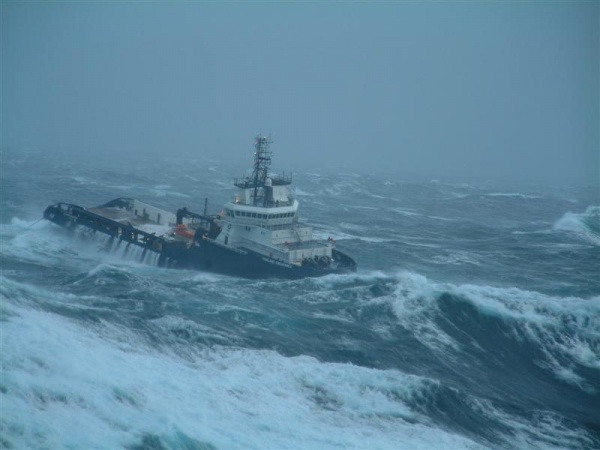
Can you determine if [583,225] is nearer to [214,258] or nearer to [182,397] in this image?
[214,258]

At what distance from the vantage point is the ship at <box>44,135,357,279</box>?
114ft

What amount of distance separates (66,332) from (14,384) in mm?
4186

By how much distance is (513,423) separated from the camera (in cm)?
1903

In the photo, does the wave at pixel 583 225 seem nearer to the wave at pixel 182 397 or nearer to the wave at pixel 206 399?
the wave at pixel 206 399

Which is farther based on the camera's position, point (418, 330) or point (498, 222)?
point (498, 222)

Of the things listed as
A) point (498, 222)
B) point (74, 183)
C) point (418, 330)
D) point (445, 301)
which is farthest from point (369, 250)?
point (74, 183)

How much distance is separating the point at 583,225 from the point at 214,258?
42769 millimetres

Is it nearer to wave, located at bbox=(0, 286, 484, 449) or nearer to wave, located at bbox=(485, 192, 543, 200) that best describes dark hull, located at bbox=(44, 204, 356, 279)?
wave, located at bbox=(0, 286, 484, 449)

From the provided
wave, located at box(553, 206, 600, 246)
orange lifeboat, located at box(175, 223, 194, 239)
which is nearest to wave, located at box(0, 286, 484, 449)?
orange lifeboat, located at box(175, 223, 194, 239)

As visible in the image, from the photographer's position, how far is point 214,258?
35.2 meters

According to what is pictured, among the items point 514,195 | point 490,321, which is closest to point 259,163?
point 490,321

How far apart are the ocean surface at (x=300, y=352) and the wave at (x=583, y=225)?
9274mm

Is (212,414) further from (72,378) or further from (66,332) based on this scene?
(66,332)

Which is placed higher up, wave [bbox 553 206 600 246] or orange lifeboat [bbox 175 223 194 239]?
wave [bbox 553 206 600 246]
